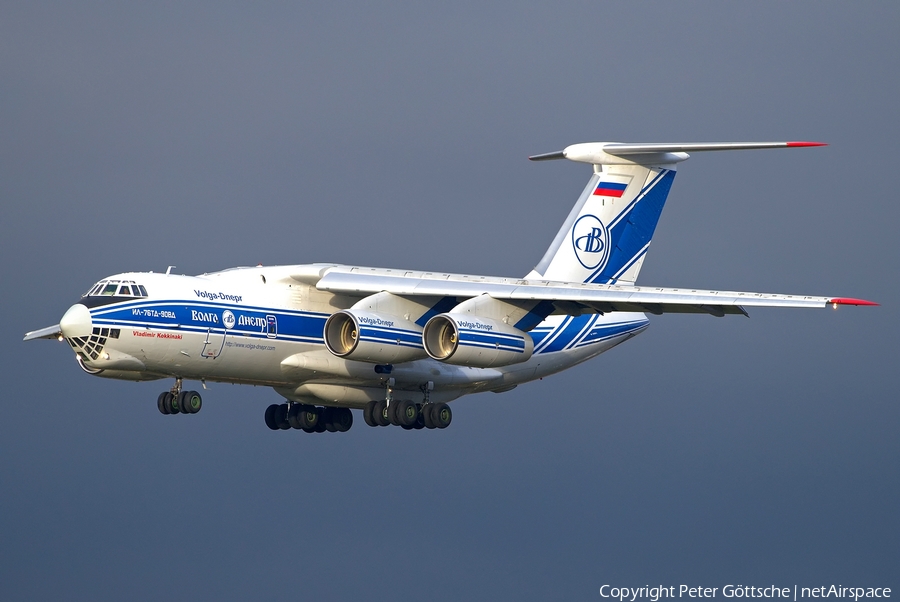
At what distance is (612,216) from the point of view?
684 inches

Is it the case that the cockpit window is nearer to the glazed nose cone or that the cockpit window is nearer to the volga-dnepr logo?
the glazed nose cone

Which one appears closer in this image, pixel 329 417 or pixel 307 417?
pixel 307 417

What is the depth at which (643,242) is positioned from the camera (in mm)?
17641

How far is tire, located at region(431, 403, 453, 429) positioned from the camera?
15883 mm

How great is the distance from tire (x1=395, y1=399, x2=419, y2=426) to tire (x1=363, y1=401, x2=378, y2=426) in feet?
0.87

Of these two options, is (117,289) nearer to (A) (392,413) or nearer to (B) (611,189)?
(A) (392,413)

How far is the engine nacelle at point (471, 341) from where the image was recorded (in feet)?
47.9

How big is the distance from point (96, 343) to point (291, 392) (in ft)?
8.24

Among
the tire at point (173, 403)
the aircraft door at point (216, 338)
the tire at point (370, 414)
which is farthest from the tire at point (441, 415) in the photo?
the tire at point (173, 403)

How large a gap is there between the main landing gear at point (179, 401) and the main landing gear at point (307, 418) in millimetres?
1892

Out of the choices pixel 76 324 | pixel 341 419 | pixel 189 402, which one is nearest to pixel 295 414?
pixel 341 419

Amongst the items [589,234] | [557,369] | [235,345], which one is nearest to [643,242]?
[589,234]

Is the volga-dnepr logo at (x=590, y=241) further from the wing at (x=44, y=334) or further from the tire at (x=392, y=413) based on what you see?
the wing at (x=44, y=334)

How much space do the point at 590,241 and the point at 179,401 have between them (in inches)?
203
